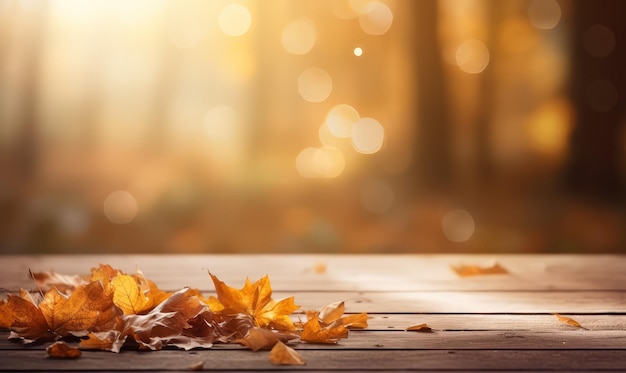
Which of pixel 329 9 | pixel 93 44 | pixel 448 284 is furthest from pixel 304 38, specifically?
pixel 448 284

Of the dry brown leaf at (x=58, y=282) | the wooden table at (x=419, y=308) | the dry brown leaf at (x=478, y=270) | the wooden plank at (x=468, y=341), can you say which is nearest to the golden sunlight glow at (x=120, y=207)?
the wooden table at (x=419, y=308)

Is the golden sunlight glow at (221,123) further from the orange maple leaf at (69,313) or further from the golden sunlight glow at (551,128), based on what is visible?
the orange maple leaf at (69,313)

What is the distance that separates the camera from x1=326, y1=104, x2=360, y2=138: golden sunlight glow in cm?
359

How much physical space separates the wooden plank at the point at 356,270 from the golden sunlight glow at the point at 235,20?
2.03 meters

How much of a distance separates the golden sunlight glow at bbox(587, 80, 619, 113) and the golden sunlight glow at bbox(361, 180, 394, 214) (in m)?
1.19

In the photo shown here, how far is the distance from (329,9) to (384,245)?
131 cm

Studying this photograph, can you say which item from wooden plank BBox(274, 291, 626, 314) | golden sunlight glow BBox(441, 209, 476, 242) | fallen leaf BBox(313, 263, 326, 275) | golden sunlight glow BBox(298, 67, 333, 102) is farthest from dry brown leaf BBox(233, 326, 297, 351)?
golden sunlight glow BBox(298, 67, 333, 102)

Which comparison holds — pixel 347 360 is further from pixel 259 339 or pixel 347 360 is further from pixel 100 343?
pixel 100 343

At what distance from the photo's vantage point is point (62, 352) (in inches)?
38.6

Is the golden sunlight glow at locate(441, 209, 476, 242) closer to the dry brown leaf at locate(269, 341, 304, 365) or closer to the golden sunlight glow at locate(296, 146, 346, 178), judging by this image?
the golden sunlight glow at locate(296, 146, 346, 178)

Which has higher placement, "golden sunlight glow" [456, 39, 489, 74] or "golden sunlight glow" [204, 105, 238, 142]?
"golden sunlight glow" [456, 39, 489, 74]

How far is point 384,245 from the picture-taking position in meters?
3.51

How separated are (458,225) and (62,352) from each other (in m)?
2.77

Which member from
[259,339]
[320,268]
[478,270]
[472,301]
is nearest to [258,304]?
[259,339]
